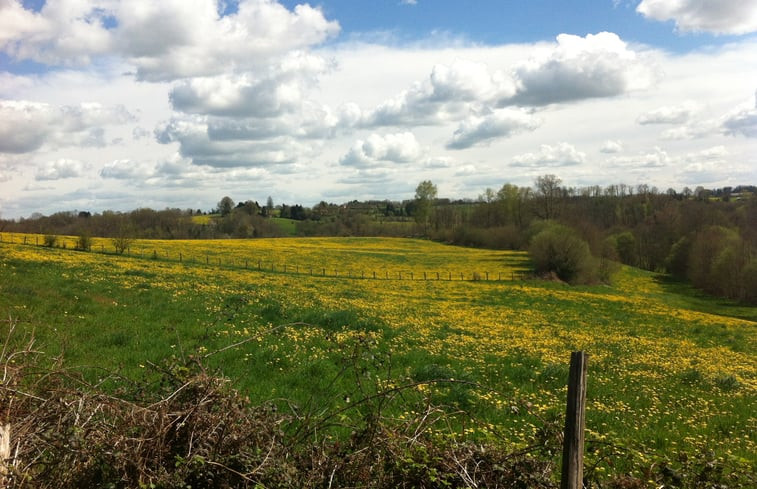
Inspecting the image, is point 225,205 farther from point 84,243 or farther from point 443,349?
point 443,349

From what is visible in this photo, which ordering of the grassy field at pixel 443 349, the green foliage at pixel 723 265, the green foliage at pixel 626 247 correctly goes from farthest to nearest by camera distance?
the green foliage at pixel 626 247, the green foliage at pixel 723 265, the grassy field at pixel 443 349

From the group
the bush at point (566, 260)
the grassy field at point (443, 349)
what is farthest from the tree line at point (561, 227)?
the grassy field at point (443, 349)

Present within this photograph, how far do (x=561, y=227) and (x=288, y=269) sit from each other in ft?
107

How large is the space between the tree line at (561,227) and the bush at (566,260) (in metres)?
0.11

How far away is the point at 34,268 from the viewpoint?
20.8 metres

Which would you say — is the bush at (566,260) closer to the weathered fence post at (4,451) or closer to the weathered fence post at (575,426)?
the weathered fence post at (575,426)

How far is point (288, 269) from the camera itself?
43.8m

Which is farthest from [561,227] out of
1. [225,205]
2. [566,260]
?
[225,205]

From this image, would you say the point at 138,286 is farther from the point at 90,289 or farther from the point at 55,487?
the point at 55,487

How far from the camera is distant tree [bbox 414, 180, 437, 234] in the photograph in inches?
4033

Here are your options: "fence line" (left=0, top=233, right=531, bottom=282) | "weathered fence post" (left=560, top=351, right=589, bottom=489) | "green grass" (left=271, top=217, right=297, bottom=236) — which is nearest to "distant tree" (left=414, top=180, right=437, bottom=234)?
"green grass" (left=271, top=217, right=297, bottom=236)

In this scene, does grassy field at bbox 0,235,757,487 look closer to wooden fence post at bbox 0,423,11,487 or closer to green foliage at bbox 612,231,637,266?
wooden fence post at bbox 0,423,11,487

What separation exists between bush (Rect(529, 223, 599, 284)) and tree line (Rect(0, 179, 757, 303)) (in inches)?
4.2

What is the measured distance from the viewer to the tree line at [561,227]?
50.7 meters
